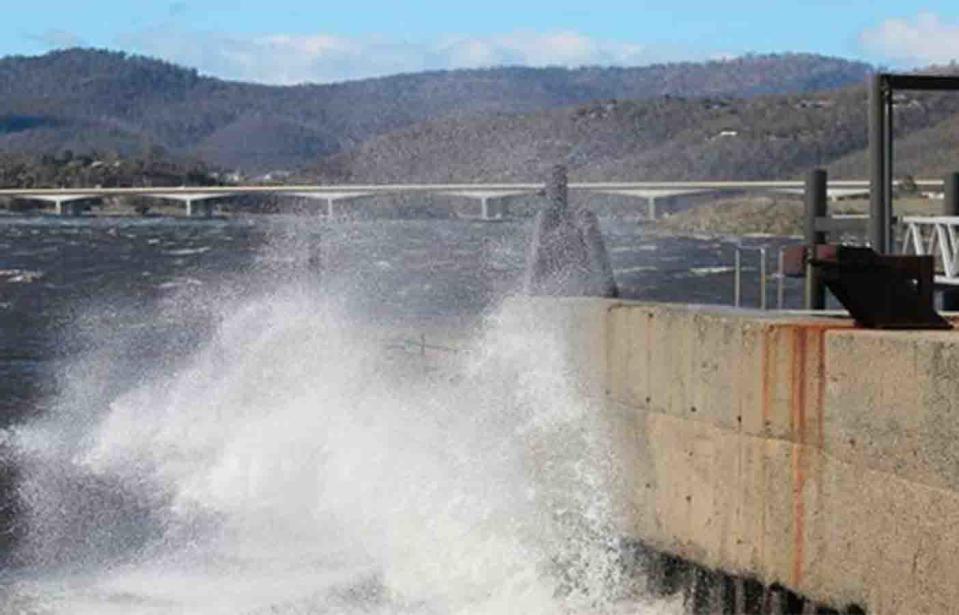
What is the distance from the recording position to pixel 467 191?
112 meters

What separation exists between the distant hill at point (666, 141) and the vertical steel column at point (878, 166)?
129228mm

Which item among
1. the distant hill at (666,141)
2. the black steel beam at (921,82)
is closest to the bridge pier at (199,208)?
the distant hill at (666,141)

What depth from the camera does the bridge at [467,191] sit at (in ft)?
321

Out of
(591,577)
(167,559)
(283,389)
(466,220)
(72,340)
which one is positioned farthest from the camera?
(466,220)

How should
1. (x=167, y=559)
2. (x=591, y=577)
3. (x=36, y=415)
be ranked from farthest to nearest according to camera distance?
(x=36, y=415), (x=167, y=559), (x=591, y=577)

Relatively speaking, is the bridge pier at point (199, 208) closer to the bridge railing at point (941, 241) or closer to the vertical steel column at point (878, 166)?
the bridge railing at point (941, 241)

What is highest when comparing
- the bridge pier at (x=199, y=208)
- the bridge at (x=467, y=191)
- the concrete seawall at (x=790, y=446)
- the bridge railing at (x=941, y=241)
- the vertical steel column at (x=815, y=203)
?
the vertical steel column at (x=815, y=203)

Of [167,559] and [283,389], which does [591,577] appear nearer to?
[167,559]

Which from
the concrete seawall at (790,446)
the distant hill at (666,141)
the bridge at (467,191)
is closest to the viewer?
the concrete seawall at (790,446)

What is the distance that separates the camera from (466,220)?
139 meters

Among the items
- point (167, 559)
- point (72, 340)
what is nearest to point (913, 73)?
point (167, 559)

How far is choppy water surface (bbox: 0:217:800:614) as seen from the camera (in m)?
12.3

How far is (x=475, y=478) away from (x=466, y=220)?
413ft

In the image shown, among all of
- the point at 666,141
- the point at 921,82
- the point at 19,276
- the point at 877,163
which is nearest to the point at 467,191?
the point at 19,276
